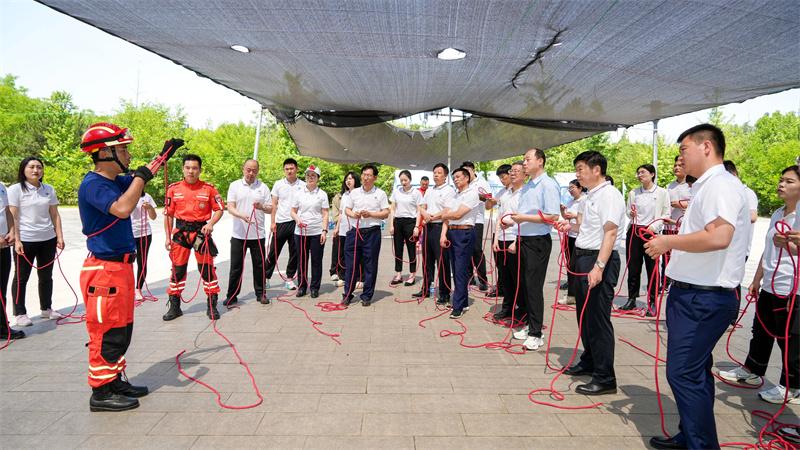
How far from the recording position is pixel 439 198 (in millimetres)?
5055

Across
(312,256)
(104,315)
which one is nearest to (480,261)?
(312,256)

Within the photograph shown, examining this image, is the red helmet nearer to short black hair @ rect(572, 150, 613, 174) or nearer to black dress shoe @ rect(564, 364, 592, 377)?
short black hair @ rect(572, 150, 613, 174)

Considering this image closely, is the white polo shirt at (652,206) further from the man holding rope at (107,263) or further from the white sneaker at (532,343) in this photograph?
the man holding rope at (107,263)

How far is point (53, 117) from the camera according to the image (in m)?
32.3

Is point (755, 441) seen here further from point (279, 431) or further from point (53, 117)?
point (53, 117)

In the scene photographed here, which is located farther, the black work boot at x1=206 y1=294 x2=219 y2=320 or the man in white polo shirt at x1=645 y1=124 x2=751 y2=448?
the black work boot at x1=206 y1=294 x2=219 y2=320

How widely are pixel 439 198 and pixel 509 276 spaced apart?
1.21m

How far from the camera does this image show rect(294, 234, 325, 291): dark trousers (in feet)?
17.9

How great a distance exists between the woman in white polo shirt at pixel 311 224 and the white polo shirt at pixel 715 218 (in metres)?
4.08

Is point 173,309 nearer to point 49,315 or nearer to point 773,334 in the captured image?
point 49,315

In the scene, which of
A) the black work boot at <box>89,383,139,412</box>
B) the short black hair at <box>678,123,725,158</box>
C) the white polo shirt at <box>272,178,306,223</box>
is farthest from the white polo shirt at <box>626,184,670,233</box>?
the black work boot at <box>89,383,139,412</box>

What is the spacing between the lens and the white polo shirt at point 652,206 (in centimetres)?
496

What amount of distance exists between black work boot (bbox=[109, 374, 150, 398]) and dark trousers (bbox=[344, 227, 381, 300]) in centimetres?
267

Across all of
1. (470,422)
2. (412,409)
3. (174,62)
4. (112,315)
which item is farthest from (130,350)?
(174,62)
